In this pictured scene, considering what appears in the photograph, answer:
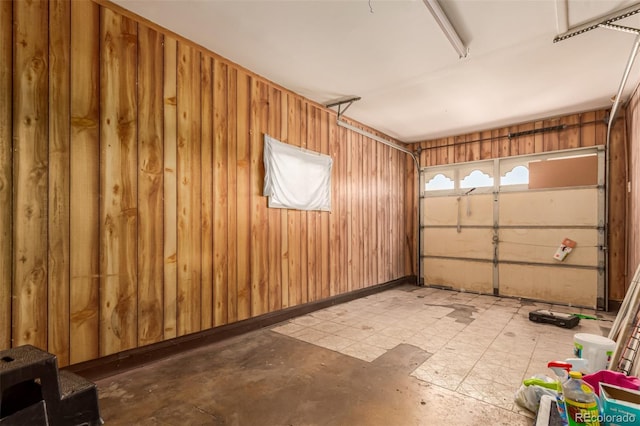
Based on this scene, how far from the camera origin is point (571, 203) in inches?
186

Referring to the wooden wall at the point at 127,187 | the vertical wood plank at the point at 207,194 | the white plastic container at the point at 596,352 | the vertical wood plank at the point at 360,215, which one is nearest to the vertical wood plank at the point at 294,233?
the wooden wall at the point at 127,187

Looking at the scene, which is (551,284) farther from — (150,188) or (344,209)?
(150,188)

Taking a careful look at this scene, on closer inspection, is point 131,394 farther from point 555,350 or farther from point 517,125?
point 517,125

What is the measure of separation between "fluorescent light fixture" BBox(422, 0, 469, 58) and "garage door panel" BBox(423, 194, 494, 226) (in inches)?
126

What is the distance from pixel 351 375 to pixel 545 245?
4.20 m

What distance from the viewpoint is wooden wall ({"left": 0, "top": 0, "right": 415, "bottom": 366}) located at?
6.65 feet

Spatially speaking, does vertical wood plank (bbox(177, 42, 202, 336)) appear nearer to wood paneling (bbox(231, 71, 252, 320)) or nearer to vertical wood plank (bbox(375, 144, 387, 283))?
wood paneling (bbox(231, 71, 252, 320))

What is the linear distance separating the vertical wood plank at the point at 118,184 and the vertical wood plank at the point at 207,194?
23.4 inches

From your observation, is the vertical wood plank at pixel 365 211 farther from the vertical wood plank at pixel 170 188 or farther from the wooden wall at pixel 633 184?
the wooden wall at pixel 633 184

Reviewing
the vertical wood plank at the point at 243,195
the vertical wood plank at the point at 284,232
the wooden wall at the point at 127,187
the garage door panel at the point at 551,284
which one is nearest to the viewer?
the wooden wall at the point at 127,187

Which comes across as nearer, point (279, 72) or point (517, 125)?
point (279, 72)

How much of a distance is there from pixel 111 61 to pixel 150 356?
2.34m

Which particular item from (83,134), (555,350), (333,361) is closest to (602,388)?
(555,350)

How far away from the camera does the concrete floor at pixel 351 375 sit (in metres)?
1.90
